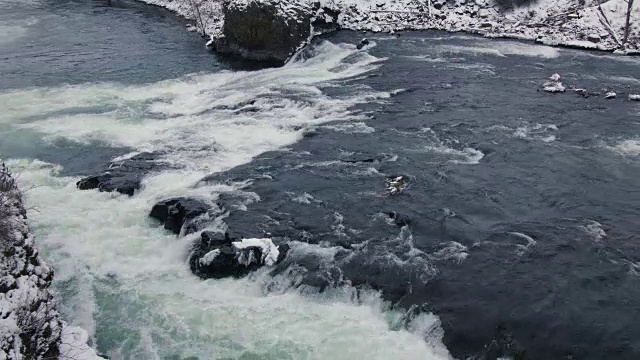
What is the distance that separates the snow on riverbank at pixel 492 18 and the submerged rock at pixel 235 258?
19.3 m

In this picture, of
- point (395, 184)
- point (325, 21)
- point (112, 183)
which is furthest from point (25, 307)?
point (325, 21)

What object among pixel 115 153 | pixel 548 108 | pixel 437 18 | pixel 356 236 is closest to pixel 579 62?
pixel 548 108

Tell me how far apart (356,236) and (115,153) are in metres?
9.32

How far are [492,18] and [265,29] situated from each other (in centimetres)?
1327

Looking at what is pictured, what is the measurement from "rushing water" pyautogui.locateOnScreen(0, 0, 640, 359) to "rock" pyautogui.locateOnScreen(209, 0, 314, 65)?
168cm

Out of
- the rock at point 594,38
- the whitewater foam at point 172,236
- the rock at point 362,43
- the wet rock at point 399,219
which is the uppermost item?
the rock at point 594,38

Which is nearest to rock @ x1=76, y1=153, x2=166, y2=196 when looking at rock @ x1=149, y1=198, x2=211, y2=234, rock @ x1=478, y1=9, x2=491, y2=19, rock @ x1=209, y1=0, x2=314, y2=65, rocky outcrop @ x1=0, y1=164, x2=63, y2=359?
rock @ x1=149, y1=198, x2=211, y2=234

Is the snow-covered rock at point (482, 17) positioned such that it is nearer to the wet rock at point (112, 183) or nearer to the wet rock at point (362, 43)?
the wet rock at point (362, 43)

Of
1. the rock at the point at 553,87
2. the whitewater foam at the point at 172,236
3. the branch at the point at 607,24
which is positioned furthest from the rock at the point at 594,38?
the whitewater foam at the point at 172,236

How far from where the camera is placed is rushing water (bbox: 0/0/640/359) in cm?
1091

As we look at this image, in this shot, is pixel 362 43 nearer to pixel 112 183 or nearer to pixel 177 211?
pixel 112 183

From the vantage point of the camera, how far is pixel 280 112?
21703 mm

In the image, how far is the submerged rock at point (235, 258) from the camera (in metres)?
12.6

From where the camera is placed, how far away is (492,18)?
1318 inches
